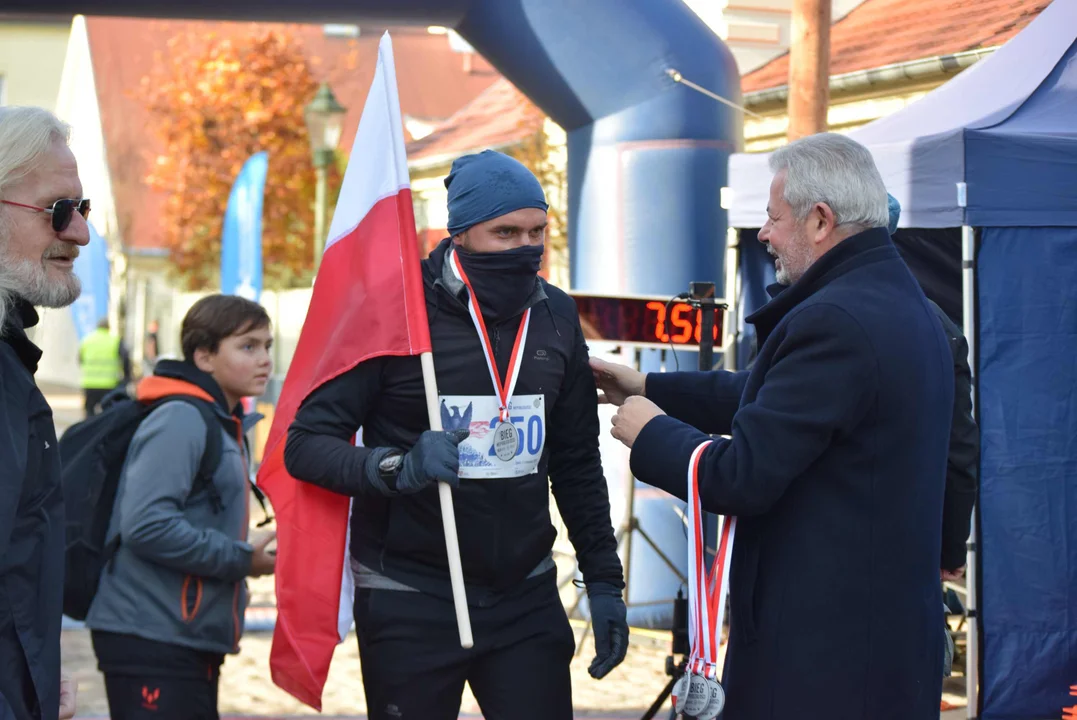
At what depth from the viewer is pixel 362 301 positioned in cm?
345

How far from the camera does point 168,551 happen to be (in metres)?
3.76

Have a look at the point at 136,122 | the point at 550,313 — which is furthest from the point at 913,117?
the point at 136,122

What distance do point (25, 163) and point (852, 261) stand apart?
1618mm

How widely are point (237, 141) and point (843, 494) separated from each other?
28.5m

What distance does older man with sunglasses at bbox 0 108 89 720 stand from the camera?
2260mm

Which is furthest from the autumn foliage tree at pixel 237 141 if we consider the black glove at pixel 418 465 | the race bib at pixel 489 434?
the black glove at pixel 418 465

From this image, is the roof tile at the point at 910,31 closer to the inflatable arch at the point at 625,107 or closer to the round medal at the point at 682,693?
the inflatable arch at the point at 625,107

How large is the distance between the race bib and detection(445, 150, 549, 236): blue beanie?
43 cm

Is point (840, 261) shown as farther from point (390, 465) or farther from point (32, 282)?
point (32, 282)

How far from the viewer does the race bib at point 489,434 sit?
10.6 ft

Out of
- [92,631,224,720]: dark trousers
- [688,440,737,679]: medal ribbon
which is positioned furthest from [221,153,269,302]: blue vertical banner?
[688,440,737,679]: medal ribbon

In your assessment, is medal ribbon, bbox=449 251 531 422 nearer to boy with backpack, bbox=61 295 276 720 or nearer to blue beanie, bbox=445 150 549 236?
blue beanie, bbox=445 150 549 236

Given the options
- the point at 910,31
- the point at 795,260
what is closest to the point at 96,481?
the point at 795,260

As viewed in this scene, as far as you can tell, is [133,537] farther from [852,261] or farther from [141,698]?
[852,261]
